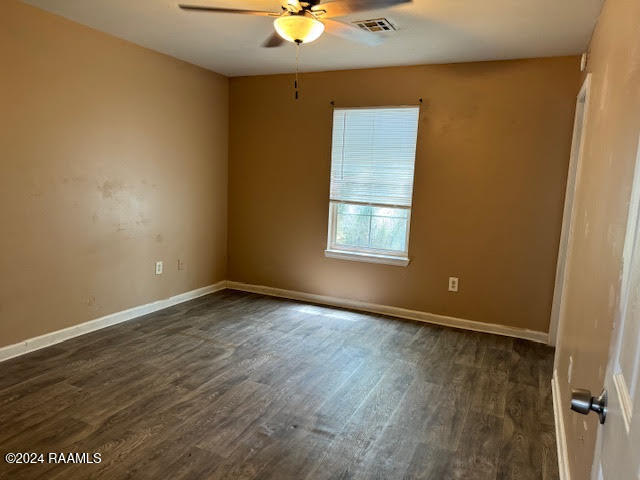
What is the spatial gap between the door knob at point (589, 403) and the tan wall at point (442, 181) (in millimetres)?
3160

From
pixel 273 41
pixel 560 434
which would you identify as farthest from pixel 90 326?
pixel 560 434

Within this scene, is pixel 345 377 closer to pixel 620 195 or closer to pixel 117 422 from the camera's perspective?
pixel 117 422

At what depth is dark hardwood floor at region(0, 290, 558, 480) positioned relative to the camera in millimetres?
2025

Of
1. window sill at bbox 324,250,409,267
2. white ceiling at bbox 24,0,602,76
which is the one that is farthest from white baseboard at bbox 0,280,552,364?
white ceiling at bbox 24,0,602,76

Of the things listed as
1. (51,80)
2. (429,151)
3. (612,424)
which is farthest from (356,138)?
(612,424)

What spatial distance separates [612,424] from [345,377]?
228cm

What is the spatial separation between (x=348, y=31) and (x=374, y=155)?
5.34 ft

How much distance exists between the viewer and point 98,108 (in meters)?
3.44

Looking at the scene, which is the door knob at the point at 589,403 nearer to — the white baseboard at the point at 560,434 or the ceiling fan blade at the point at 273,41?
the white baseboard at the point at 560,434

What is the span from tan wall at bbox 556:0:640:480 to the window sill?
180 centimetres

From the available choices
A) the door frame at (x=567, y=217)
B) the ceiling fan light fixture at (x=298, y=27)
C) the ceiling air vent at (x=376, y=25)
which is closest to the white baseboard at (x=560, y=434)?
the door frame at (x=567, y=217)

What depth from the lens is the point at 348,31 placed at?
9.09ft

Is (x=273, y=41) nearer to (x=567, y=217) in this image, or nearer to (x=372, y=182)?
(x=372, y=182)

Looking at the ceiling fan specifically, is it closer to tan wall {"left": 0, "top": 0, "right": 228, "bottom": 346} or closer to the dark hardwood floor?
tan wall {"left": 0, "top": 0, "right": 228, "bottom": 346}
